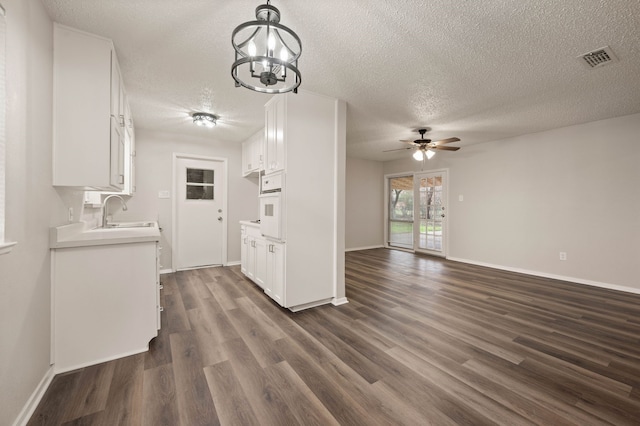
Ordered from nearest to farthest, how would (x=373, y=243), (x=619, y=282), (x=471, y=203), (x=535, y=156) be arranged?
(x=619, y=282) → (x=535, y=156) → (x=471, y=203) → (x=373, y=243)

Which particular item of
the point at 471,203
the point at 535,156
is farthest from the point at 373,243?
the point at 535,156

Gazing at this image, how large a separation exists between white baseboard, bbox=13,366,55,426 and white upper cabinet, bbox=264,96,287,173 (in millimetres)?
2399

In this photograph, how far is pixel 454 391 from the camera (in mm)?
1669

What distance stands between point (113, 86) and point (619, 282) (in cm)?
654

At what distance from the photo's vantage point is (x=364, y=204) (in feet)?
23.5

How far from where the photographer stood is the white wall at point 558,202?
12.1 ft

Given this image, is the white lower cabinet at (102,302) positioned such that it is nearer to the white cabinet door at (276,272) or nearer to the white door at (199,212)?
the white cabinet door at (276,272)

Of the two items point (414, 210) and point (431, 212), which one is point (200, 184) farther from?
point (431, 212)

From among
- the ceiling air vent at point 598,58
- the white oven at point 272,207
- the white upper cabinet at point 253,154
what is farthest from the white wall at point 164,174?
the ceiling air vent at point 598,58

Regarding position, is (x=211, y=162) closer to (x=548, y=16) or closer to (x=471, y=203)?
(x=548, y=16)

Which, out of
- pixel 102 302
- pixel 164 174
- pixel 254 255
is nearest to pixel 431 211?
pixel 254 255

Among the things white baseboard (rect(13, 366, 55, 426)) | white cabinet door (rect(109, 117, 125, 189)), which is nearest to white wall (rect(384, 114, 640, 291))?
white cabinet door (rect(109, 117, 125, 189))

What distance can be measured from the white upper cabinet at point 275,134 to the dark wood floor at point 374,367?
168 centimetres

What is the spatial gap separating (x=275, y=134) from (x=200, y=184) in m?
2.49
